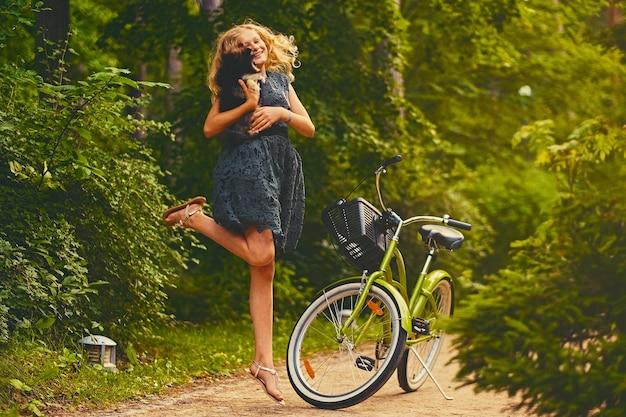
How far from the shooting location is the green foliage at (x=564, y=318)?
4.39m

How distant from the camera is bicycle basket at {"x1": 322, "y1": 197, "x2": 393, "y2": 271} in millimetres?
6797

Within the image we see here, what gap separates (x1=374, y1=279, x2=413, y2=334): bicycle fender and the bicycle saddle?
668 millimetres

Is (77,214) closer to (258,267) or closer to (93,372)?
(93,372)

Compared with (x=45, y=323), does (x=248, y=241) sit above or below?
above

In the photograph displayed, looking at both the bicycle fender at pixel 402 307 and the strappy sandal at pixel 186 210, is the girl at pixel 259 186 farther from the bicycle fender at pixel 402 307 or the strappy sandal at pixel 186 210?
the bicycle fender at pixel 402 307

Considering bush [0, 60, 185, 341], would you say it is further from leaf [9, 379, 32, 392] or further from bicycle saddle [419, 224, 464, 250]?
bicycle saddle [419, 224, 464, 250]

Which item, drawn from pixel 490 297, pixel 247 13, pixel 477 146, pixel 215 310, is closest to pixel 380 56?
pixel 247 13

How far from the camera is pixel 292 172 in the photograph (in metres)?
6.71

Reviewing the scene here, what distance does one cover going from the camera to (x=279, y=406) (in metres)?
6.55

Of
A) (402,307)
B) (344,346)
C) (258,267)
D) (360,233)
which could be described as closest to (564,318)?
(402,307)

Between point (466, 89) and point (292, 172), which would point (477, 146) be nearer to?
point (466, 89)

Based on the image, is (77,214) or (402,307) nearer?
(402,307)

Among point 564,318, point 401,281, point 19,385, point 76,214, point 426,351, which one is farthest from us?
point 426,351

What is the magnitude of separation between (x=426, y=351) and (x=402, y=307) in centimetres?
138
